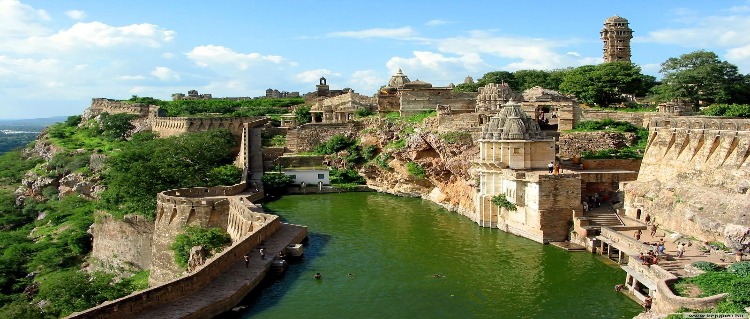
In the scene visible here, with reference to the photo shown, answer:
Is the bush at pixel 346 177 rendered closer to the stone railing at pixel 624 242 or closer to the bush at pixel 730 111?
the stone railing at pixel 624 242

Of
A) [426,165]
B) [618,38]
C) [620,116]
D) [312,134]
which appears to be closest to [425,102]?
→ [312,134]

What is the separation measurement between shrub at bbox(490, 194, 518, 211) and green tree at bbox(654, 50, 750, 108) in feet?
66.7

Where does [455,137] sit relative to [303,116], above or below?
below

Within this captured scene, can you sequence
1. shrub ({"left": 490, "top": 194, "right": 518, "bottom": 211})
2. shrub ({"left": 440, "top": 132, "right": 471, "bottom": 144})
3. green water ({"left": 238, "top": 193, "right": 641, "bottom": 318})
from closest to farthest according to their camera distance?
green water ({"left": 238, "top": 193, "right": 641, "bottom": 318}), shrub ({"left": 490, "top": 194, "right": 518, "bottom": 211}), shrub ({"left": 440, "top": 132, "right": 471, "bottom": 144})

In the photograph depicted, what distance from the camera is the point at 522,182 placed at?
33.1m

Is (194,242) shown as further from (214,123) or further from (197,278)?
(214,123)

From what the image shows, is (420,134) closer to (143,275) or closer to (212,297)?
(143,275)

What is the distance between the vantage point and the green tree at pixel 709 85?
155 feet

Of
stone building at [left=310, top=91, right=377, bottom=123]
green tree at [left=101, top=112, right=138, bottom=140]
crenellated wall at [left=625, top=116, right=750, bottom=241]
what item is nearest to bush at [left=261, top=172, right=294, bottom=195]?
stone building at [left=310, top=91, right=377, bottom=123]

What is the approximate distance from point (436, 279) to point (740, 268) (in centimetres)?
1079

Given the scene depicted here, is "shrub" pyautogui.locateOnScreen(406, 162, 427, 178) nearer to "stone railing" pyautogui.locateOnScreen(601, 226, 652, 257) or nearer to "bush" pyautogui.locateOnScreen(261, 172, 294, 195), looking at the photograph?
"bush" pyautogui.locateOnScreen(261, 172, 294, 195)

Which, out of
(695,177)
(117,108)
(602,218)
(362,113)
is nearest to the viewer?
(695,177)

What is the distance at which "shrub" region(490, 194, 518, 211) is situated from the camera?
33875mm

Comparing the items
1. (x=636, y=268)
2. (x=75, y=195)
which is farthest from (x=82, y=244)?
(x=636, y=268)
